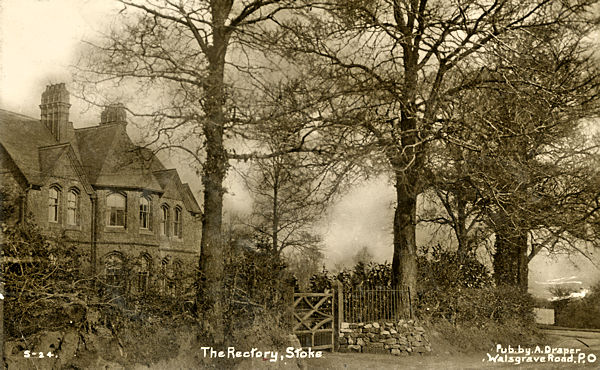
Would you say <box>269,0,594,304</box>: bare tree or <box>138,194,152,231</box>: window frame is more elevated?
<box>269,0,594,304</box>: bare tree

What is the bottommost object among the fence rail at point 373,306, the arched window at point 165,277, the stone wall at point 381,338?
the stone wall at point 381,338

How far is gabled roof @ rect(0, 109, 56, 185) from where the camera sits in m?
8.47

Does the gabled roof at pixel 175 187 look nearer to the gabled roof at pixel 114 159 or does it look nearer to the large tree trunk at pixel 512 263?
the gabled roof at pixel 114 159

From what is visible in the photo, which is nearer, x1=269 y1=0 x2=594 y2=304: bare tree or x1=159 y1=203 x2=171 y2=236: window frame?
x1=159 y1=203 x2=171 y2=236: window frame

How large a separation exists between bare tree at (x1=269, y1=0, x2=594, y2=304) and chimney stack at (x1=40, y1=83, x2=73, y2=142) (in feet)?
15.8

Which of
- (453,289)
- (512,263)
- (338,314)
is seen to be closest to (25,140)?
(338,314)

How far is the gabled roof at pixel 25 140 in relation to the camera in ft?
27.8

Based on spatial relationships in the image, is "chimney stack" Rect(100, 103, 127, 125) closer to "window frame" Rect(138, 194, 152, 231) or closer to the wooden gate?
"window frame" Rect(138, 194, 152, 231)

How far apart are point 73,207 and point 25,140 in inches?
45.3

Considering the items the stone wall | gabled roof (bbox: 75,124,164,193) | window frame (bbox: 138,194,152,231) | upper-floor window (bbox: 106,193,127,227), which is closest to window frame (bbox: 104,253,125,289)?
upper-floor window (bbox: 106,193,127,227)

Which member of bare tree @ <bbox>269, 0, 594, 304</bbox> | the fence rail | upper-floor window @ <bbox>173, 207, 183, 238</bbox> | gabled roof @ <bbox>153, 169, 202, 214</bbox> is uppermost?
bare tree @ <bbox>269, 0, 594, 304</bbox>

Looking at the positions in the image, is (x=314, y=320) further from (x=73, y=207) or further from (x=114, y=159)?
(x=73, y=207)

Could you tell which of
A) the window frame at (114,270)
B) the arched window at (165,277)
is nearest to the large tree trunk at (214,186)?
the arched window at (165,277)

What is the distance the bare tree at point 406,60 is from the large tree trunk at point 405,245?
670mm
